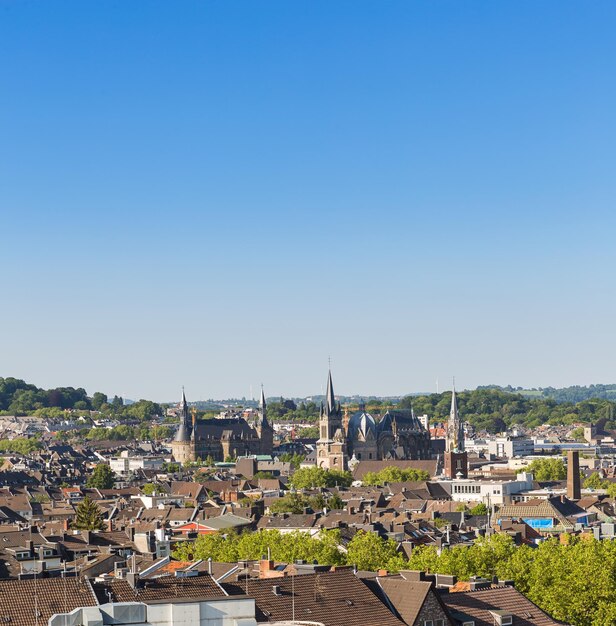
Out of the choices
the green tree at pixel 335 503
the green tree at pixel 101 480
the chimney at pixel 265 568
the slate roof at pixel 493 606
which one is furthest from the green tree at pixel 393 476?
the slate roof at pixel 493 606

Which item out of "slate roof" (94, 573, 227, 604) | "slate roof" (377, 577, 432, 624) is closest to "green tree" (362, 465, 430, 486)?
"slate roof" (377, 577, 432, 624)

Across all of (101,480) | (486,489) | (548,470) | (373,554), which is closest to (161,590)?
(373,554)

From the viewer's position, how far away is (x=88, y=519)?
108m

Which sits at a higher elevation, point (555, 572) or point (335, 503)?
point (555, 572)

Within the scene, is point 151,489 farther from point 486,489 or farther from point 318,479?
point 486,489

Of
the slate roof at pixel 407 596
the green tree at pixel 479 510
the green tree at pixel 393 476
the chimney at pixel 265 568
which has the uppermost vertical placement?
the slate roof at pixel 407 596

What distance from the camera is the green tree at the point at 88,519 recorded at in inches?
4178

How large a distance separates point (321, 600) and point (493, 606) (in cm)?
626

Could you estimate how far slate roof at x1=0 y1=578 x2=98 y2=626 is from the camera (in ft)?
117

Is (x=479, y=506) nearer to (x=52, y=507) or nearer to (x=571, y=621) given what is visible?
(x=52, y=507)

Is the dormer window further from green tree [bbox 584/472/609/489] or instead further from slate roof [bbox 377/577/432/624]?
green tree [bbox 584/472/609/489]

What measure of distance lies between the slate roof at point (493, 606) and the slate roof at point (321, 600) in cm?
296

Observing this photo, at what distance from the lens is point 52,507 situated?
141m

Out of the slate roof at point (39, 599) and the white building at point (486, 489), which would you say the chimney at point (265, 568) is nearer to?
the slate roof at point (39, 599)
